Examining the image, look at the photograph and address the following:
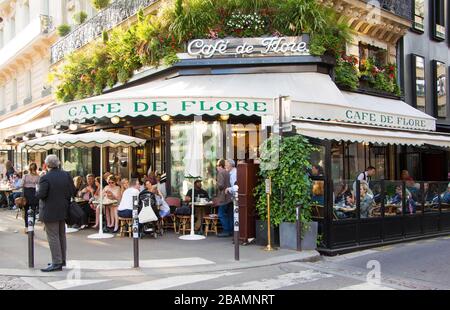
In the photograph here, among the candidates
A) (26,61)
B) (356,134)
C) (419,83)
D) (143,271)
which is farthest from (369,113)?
(26,61)

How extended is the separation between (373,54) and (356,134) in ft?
25.8

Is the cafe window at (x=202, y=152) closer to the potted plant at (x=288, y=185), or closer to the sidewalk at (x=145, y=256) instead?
the sidewalk at (x=145, y=256)

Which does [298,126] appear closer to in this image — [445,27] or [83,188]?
[83,188]

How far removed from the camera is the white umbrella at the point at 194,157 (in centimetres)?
1155

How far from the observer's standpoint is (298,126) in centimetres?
974

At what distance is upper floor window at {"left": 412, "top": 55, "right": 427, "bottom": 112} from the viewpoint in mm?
18844

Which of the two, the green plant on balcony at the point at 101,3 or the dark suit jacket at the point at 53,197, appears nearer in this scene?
the dark suit jacket at the point at 53,197

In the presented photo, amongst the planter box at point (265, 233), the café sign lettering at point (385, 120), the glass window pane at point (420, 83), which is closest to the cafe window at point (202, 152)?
the café sign lettering at point (385, 120)

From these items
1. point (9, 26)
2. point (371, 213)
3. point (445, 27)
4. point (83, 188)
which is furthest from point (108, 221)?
point (9, 26)

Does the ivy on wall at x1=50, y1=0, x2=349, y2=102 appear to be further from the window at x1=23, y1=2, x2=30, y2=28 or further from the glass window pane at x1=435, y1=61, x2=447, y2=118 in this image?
the window at x1=23, y1=2, x2=30, y2=28

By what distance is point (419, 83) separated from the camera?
758 inches

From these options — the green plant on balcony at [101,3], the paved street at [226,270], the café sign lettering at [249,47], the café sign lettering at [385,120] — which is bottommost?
the paved street at [226,270]
